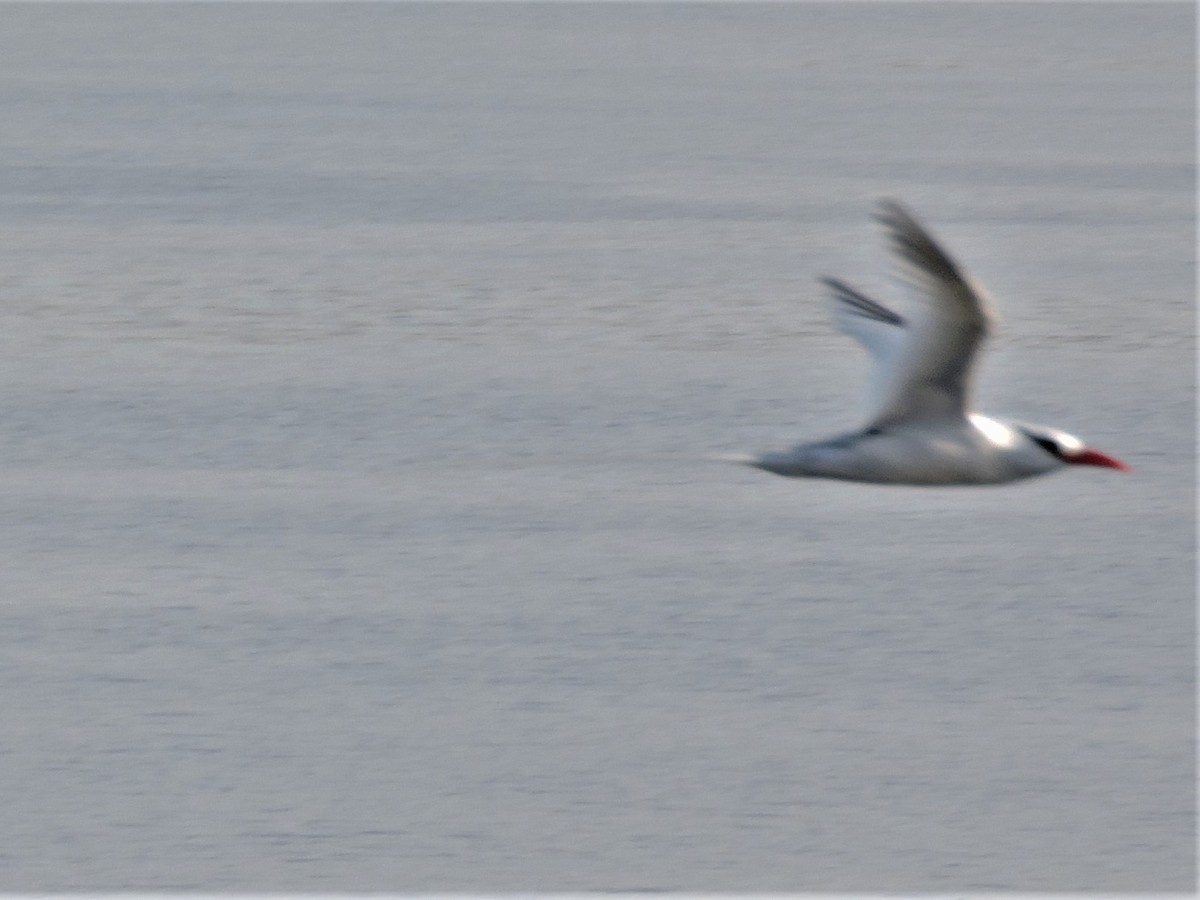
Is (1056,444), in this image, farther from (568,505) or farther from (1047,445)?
(568,505)

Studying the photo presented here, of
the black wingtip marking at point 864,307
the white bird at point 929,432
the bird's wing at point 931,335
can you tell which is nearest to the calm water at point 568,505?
the white bird at point 929,432

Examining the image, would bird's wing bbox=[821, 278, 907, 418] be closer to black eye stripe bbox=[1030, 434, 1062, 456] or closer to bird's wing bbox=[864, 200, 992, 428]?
bird's wing bbox=[864, 200, 992, 428]

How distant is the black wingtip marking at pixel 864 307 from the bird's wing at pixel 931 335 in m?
0.09

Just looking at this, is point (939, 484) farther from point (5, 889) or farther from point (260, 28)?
point (260, 28)

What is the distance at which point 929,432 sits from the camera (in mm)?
4160

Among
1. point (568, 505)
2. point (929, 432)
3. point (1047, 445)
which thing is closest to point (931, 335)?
point (929, 432)

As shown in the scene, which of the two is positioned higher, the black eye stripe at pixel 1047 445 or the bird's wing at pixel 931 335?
the bird's wing at pixel 931 335

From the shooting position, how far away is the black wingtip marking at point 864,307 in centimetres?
432

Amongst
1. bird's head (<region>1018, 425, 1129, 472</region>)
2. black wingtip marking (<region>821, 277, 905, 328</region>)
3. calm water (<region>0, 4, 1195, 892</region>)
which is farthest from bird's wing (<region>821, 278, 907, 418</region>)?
calm water (<region>0, 4, 1195, 892</region>)

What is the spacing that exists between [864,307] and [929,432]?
1.14 feet

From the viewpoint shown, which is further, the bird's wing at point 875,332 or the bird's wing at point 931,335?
the bird's wing at point 875,332

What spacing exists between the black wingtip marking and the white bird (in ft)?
0.28

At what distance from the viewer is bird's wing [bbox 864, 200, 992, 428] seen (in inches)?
157

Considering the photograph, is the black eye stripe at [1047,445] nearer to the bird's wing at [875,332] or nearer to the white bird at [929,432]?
the white bird at [929,432]
